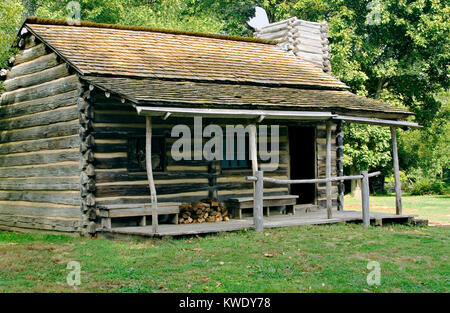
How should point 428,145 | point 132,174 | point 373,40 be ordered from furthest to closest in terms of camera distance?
point 428,145 → point 373,40 → point 132,174

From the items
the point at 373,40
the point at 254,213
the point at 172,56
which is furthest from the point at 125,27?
the point at 373,40

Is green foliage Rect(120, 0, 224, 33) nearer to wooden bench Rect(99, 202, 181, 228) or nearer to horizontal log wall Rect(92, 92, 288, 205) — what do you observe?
horizontal log wall Rect(92, 92, 288, 205)

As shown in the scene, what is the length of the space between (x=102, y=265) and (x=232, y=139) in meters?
7.00

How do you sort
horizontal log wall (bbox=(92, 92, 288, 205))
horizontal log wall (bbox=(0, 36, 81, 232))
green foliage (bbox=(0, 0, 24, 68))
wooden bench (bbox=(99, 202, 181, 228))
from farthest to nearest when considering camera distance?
green foliage (bbox=(0, 0, 24, 68)) < horizontal log wall (bbox=(0, 36, 81, 232)) < horizontal log wall (bbox=(92, 92, 288, 205)) < wooden bench (bbox=(99, 202, 181, 228))

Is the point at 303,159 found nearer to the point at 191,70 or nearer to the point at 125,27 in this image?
the point at 191,70

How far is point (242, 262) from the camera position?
34.9ft

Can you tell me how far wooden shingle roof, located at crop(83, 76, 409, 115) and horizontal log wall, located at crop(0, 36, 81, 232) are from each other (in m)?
1.60

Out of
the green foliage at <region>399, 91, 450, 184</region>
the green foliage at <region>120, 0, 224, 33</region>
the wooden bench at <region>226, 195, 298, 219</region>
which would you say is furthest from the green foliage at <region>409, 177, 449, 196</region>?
the wooden bench at <region>226, 195, 298, 219</region>

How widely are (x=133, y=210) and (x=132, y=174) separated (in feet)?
3.60

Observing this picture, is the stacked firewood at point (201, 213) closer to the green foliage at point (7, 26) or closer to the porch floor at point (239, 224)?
the porch floor at point (239, 224)

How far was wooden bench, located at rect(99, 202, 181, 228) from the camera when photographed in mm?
14117

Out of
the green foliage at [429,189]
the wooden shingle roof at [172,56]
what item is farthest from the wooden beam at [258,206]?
the green foliage at [429,189]

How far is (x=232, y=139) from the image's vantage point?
1688 centimetres
